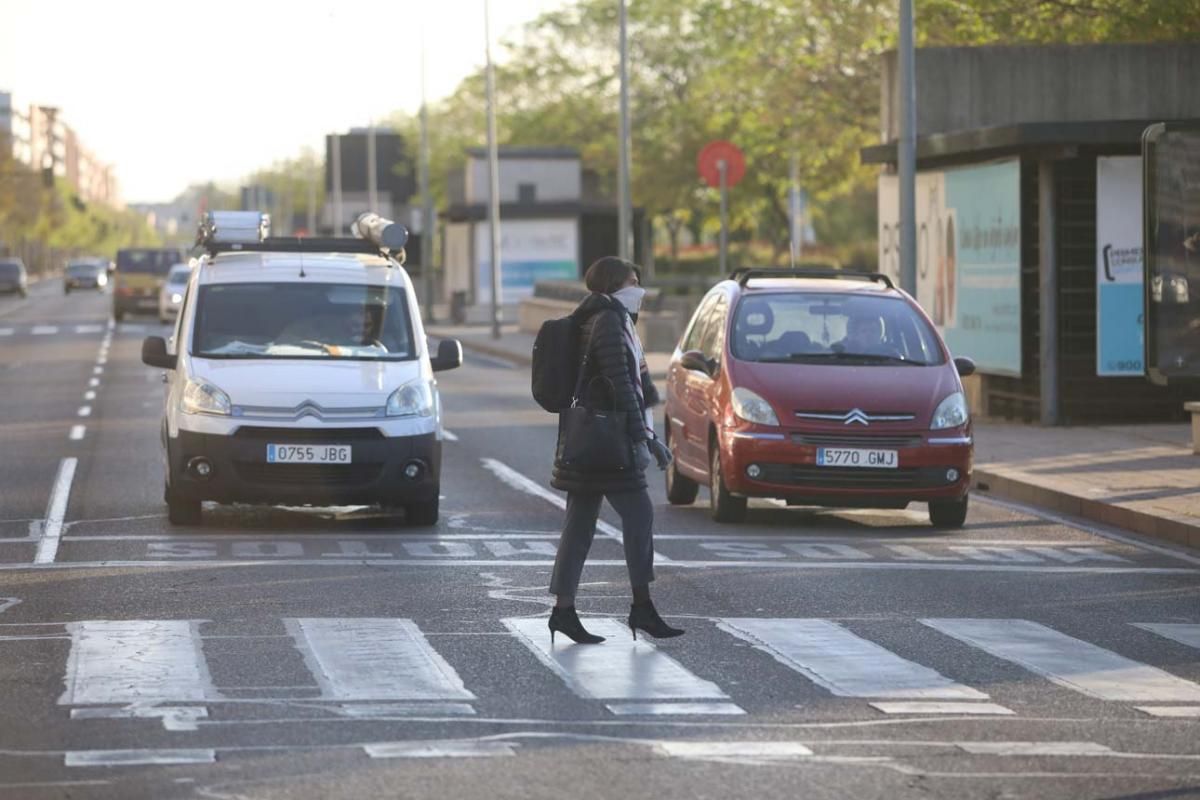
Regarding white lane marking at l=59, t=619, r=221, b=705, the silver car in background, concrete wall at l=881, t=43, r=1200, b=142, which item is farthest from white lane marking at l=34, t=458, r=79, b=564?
the silver car in background

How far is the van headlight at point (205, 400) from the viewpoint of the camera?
619 inches

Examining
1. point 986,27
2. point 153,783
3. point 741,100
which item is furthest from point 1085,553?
point 741,100

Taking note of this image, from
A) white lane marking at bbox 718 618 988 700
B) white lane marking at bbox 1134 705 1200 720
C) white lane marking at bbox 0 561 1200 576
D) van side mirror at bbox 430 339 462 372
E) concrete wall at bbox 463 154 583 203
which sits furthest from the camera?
concrete wall at bbox 463 154 583 203

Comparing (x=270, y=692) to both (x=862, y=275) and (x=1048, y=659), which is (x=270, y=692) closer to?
(x=1048, y=659)

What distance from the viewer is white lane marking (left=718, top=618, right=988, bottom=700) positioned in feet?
30.2

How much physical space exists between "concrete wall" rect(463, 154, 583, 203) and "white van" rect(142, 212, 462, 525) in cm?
5849

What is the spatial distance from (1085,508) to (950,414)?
5.33ft

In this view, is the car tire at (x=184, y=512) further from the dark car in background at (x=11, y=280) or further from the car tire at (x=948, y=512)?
the dark car in background at (x=11, y=280)

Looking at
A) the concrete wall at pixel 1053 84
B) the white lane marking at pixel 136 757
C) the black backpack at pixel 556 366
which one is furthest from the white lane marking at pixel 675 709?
the concrete wall at pixel 1053 84

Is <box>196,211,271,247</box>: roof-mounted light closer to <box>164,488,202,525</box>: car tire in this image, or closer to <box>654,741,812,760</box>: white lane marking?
<box>164,488,202,525</box>: car tire

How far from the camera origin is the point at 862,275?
Answer: 18.5 meters

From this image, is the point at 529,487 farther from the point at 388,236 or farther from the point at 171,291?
the point at 171,291

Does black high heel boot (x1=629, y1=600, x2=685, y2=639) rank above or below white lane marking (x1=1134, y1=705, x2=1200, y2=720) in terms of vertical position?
above

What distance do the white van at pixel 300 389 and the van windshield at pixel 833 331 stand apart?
2.14 metres
